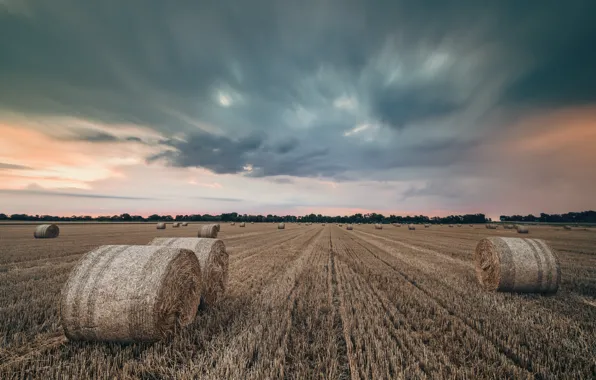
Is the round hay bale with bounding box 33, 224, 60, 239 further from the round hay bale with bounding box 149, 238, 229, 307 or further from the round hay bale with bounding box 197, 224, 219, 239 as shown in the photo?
the round hay bale with bounding box 149, 238, 229, 307

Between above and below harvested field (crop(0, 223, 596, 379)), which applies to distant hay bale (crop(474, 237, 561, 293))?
above

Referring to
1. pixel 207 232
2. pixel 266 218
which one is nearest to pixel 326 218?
pixel 266 218

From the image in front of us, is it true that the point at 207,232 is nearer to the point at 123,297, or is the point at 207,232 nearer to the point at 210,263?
the point at 210,263

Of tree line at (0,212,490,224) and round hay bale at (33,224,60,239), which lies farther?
tree line at (0,212,490,224)

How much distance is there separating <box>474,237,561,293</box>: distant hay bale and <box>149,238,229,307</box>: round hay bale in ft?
27.8

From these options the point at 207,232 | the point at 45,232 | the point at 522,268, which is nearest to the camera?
the point at 522,268

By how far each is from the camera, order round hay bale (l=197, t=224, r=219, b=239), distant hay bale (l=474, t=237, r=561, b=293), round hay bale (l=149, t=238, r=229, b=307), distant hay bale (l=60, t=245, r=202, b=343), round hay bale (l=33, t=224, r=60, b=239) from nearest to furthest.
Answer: distant hay bale (l=60, t=245, r=202, b=343)
round hay bale (l=149, t=238, r=229, b=307)
distant hay bale (l=474, t=237, r=561, b=293)
round hay bale (l=197, t=224, r=219, b=239)
round hay bale (l=33, t=224, r=60, b=239)

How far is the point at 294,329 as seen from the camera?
5172 millimetres

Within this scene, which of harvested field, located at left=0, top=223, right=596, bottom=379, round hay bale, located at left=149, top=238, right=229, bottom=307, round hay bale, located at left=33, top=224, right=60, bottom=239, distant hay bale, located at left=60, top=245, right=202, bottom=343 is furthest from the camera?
round hay bale, located at left=33, top=224, right=60, bottom=239

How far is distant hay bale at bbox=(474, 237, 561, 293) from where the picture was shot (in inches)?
322

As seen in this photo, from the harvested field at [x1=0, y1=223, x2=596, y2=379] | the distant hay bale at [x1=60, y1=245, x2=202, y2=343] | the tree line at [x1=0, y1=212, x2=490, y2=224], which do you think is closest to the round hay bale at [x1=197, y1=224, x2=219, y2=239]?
the harvested field at [x1=0, y1=223, x2=596, y2=379]

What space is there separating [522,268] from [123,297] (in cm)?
1059

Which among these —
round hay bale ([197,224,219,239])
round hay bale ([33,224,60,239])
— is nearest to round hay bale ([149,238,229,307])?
round hay bale ([197,224,219,239])

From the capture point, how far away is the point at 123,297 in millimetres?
4602
